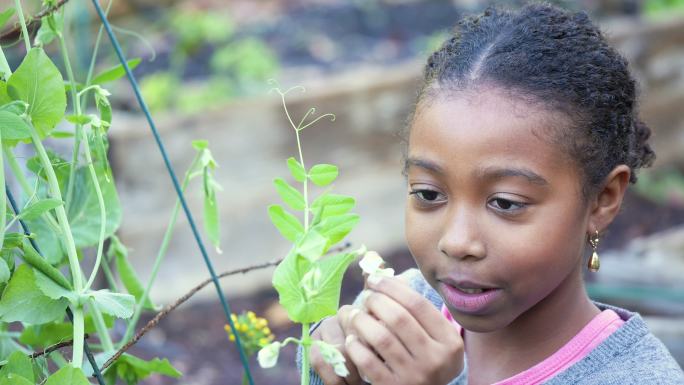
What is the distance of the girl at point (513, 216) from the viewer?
1100 millimetres

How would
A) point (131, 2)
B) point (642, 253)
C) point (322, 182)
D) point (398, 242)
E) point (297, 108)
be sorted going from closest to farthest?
point (322, 182)
point (642, 253)
point (297, 108)
point (398, 242)
point (131, 2)

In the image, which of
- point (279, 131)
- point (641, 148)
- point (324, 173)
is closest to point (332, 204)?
point (324, 173)

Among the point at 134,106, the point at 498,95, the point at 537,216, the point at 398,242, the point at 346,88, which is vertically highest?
the point at 498,95

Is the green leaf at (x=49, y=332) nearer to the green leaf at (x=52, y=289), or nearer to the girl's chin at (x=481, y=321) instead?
the green leaf at (x=52, y=289)

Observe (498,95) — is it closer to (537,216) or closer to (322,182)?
(537,216)

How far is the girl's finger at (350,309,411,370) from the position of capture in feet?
3.50

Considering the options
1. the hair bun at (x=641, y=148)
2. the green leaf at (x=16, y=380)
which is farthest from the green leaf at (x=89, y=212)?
the hair bun at (x=641, y=148)

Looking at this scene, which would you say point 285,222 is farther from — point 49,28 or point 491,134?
point 49,28

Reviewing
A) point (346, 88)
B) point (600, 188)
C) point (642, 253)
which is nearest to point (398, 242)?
point (346, 88)

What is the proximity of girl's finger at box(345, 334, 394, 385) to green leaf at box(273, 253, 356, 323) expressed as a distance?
0.14 meters

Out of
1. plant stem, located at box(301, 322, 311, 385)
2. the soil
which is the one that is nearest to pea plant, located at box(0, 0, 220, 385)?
plant stem, located at box(301, 322, 311, 385)

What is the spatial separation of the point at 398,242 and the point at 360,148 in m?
0.50

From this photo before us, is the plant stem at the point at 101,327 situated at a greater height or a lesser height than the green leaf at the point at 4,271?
lesser

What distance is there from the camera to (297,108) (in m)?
3.71
